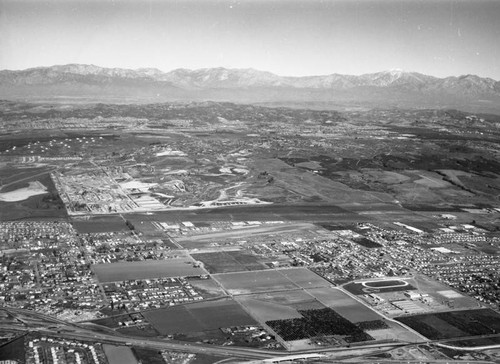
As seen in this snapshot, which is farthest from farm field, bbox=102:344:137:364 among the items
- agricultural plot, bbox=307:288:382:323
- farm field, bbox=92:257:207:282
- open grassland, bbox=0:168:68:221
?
open grassland, bbox=0:168:68:221

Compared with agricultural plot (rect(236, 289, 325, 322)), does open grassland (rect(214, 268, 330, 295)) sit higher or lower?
higher

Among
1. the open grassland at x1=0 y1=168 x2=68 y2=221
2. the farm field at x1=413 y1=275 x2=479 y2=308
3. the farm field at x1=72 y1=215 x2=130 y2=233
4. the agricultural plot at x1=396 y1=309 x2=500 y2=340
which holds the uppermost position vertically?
the open grassland at x1=0 y1=168 x2=68 y2=221

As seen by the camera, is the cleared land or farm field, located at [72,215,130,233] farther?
farm field, located at [72,215,130,233]

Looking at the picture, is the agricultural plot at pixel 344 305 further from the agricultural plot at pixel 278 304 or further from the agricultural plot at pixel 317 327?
the agricultural plot at pixel 317 327

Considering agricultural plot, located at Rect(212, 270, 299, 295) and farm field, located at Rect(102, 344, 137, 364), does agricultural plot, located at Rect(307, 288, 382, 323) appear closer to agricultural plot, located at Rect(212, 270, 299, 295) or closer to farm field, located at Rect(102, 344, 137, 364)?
agricultural plot, located at Rect(212, 270, 299, 295)

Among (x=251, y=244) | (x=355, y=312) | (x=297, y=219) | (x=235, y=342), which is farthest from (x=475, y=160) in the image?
(x=235, y=342)

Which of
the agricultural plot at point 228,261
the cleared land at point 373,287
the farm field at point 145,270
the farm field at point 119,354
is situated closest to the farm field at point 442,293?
the cleared land at point 373,287

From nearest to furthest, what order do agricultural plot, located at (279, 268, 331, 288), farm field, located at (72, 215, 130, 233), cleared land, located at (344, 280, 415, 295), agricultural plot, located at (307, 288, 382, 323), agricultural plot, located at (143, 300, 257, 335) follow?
agricultural plot, located at (143, 300, 257, 335) → agricultural plot, located at (307, 288, 382, 323) → cleared land, located at (344, 280, 415, 295) → agricultural plot, located at (279, 268, 331, 288) → farm field, located at (72, 215, 130, 233)

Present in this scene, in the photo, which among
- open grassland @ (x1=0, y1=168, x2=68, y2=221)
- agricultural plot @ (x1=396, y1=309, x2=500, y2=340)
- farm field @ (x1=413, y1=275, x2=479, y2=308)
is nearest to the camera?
agricultural plot @ (x1=396, y1=309, x2=500, y2=340)
